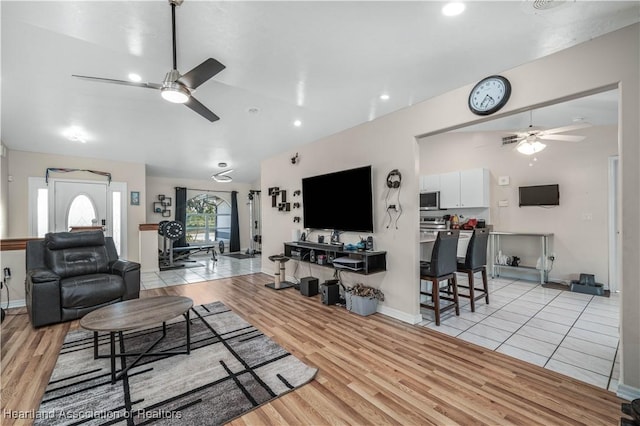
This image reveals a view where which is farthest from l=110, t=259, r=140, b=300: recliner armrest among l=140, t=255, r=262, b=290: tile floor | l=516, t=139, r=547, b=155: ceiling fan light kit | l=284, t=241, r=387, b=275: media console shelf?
l=516, t=139, r=547, b=155: ceiling fan light kit

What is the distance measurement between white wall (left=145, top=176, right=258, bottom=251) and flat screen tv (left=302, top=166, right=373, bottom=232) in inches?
216

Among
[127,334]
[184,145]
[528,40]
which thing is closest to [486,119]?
[528,40]

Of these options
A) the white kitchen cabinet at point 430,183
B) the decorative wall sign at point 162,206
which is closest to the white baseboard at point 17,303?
the decorative wall sign at point 162,206

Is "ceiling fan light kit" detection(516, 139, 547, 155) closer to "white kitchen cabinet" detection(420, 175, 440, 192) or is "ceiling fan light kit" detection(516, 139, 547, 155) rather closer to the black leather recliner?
"white kitchen cabinet" detection(420, 175, 440, 192)

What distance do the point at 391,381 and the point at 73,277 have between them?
3853 mm

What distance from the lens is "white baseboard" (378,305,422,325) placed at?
3189 millimetres

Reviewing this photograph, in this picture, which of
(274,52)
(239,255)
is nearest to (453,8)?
(274,52)

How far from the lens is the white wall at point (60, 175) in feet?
16.9

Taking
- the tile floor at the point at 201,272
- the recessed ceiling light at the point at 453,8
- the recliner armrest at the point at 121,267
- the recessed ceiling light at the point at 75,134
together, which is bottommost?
the tile floor at the point at 201,272

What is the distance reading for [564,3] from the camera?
68.2 inches

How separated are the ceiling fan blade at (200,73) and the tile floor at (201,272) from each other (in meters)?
4.13

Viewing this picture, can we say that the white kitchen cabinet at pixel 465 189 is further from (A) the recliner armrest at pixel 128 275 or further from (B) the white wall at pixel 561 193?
(A) the recliner armrest at pixel 128 275

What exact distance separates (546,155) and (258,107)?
5.12m

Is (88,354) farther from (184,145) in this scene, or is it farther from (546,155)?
(546,155)
